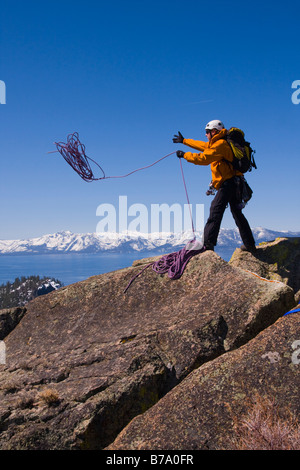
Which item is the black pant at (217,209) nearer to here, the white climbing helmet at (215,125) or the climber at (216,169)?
the climber at (216,169)

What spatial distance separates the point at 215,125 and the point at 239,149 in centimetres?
116

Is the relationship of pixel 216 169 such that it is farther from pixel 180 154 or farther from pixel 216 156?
pixel 180 154

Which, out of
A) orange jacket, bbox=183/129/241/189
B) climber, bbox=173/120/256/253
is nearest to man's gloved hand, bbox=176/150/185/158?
climber, bbox=173/120/256/253

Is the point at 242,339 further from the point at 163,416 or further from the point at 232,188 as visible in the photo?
the point at 232,188

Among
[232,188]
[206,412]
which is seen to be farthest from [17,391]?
[232,188]

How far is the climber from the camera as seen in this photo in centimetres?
1098

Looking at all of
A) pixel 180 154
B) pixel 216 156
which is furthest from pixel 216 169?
pixel 180 154

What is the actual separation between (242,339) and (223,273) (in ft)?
7.89

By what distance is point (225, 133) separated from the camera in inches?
442

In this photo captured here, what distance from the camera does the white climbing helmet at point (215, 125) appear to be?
11195 mm

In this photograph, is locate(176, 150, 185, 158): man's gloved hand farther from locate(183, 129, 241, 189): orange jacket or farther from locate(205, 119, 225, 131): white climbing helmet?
locate(205, 119, 225, 131): white climbing helmet

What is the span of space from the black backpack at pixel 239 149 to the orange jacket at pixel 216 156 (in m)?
0.21

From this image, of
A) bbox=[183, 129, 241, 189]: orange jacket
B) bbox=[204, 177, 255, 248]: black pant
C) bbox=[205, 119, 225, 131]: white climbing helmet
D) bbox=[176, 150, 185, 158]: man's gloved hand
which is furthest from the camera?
bbox=[204, 177, 255, 248]: black pant

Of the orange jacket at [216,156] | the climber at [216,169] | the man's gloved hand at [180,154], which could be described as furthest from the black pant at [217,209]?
the man's gloved hand at [180,154]
